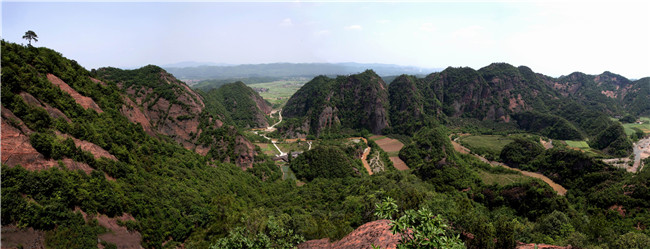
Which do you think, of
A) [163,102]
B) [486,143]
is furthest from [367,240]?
[486,143]

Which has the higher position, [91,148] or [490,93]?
[490,93]

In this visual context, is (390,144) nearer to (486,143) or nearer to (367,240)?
(486,143)

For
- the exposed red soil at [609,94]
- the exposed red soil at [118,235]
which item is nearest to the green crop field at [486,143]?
Result: the exposed red soil at [118,235]

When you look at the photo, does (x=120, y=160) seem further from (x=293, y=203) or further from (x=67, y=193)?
(x=293, y=203)


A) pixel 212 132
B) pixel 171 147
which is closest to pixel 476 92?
pixel 212 132

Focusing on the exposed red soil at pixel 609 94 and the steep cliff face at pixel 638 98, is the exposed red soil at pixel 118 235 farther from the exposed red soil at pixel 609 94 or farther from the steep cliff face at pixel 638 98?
the exposed red soil at pixel 609 94

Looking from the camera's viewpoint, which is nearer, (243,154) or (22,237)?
(22,237)

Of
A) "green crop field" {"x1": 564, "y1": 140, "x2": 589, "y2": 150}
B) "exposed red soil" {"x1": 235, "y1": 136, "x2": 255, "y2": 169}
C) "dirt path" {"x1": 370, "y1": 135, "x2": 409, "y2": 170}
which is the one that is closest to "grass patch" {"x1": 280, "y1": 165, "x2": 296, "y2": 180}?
"exposed red soil" {"x1": 235, "y1": 136, "x2": 255, "y2": 169}
